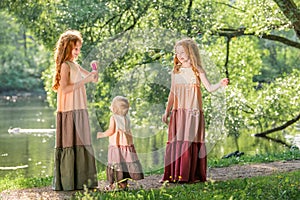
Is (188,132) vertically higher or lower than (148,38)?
lower

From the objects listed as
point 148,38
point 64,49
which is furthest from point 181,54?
point 148,38

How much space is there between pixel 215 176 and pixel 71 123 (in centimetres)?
244

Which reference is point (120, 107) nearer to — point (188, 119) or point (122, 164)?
point (122, 164)

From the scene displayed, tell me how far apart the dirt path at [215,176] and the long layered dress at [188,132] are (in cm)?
28

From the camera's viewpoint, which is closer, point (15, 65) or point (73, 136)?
point (73, 136)

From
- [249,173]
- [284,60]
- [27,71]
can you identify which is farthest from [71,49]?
[27,71]

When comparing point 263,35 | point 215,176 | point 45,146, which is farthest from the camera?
point 45,146

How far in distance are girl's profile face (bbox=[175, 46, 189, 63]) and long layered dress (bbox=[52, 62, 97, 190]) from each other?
1369 mm

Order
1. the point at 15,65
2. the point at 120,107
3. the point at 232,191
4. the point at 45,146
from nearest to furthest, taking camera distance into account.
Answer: the point at 232,191
the point at 120,107
the point at 45,146
the point at 15,65

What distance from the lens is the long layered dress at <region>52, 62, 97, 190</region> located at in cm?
832

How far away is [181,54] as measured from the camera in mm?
8781

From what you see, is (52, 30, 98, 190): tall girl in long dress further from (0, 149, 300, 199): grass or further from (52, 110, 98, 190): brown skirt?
(0, 149, 300, 199): grass

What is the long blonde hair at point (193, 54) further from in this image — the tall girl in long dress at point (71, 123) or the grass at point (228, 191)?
the grass at point (228, 191)

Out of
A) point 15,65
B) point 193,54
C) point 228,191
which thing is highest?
point 15,65
